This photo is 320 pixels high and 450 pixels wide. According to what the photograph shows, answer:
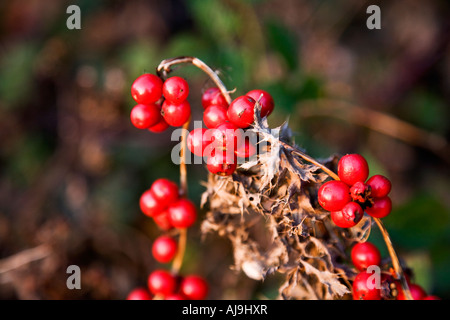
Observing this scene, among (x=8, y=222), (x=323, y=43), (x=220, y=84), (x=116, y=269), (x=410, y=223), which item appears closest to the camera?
(x=220, y=84)

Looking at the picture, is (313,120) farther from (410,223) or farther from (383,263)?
(383,263)

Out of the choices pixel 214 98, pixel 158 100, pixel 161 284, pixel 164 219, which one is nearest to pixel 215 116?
pixel 214 98

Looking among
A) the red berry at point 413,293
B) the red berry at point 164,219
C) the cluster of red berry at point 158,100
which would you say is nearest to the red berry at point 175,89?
the cluster of red berry at point 158,100

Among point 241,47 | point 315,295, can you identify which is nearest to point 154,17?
point 241,47

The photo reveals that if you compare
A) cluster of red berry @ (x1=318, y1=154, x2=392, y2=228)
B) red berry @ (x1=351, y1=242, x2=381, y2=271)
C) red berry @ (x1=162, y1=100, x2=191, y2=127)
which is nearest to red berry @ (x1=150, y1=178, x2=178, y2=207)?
red berry @ (x1=162, y1=100, x2=191, y2=127)

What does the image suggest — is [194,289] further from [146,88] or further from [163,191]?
[146,88]
